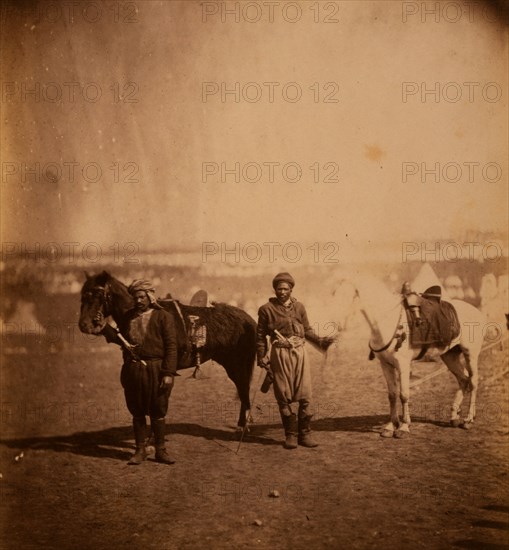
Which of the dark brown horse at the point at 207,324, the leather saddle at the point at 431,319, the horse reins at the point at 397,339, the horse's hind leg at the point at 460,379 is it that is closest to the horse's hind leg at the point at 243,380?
the dark brown horse at the point at 207,324

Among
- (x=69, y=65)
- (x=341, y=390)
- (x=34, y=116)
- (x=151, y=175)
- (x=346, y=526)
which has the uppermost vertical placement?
(x=69, y=65)

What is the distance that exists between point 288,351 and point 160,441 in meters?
0.87

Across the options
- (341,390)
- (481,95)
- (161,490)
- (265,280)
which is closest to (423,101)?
(481,95)

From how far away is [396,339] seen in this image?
4230mm

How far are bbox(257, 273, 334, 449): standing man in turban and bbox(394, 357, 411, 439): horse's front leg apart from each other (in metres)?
0.45

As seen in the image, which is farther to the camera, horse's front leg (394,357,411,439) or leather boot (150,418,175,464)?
horse's front leg (394,357,411,439)

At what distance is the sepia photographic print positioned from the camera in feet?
13.8

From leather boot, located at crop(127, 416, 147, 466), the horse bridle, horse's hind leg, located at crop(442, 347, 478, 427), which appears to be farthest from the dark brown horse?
horse's hind leg, located at crop(442, 347, 478, 427)

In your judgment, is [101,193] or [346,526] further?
[101,193]

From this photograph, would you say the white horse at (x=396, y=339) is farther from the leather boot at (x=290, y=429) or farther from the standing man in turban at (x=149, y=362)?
the standing man in turban at (x=149, y=362)

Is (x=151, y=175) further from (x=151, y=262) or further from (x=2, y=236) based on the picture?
(x=2, y=236)

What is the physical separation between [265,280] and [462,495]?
1604mm

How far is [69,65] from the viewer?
4.27 m

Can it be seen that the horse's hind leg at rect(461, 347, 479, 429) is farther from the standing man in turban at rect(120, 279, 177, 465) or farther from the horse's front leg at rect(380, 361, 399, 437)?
the standing man in turban at rect(120, 279, 177, 465)
